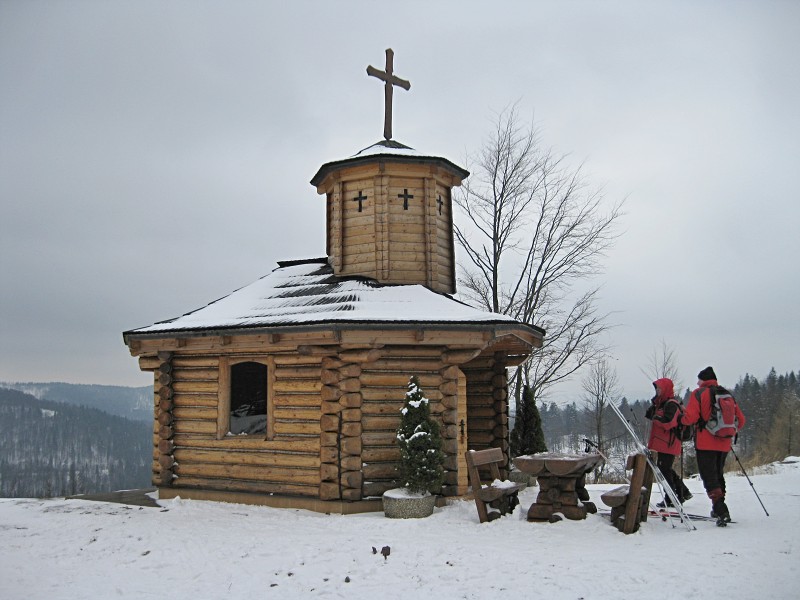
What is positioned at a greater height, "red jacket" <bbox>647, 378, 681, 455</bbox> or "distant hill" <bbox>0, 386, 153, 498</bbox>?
"red jacket" <bbox>647, 378, 681, 455</bbox>

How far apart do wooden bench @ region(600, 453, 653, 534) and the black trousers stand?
0.76 m

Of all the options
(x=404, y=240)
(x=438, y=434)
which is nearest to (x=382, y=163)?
(x=404, y=240)

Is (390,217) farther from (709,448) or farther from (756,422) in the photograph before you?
(756,422)

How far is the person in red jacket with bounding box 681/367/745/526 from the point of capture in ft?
28.2

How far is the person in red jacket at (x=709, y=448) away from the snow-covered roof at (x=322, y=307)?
10.2 ft

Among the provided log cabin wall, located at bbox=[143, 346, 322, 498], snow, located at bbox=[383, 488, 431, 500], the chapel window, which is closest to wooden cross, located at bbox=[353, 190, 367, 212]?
log cabin wall, located at bbox=[143, 346, 322, 498]

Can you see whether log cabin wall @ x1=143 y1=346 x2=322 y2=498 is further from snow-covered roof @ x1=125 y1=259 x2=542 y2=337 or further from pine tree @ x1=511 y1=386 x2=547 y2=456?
pine tree @ x1=511 y1=386 x2=547 y2=456

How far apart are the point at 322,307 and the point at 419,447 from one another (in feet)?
10.3

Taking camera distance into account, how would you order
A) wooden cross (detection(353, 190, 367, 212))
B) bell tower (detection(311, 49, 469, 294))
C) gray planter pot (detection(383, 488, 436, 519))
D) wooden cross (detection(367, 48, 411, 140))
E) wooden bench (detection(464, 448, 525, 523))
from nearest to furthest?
wooden bench (detection(464, 448, 525, 523)) < gray planter pot (detection(383, 488, 436, 519)) < bell tower (detection(311, 49, 469, 294)) < wooden cross (detection(353, 190, 367, 212)) < wooden cross (detection(367, 48, 411, 140))

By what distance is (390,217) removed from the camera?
13.4m

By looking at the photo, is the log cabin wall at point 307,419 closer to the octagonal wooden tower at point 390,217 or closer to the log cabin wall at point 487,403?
the log cabin wall at point 487,403

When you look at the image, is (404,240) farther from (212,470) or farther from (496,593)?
(496,593)

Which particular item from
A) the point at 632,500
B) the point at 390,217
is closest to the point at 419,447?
the point at 632,500

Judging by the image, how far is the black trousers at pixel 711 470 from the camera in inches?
340
